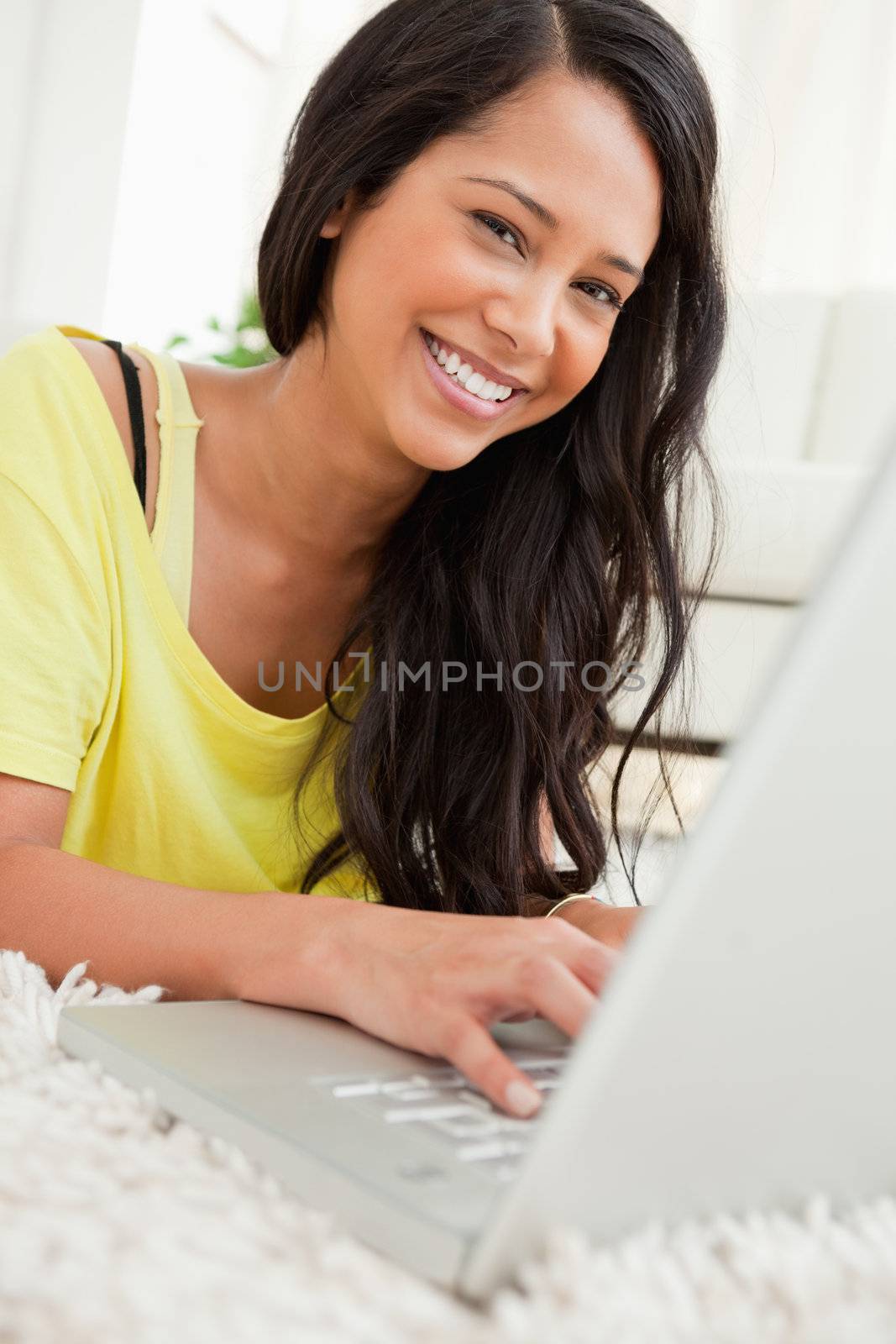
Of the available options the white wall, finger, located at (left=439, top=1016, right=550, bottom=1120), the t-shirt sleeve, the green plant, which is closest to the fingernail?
finger, located at (left=439, top=1016, right=550, bottom=1120)

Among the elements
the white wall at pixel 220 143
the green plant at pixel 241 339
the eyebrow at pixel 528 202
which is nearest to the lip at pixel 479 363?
the eyebrow at pixel 528 202

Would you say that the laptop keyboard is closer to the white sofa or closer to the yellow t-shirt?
the yellow t-shirt

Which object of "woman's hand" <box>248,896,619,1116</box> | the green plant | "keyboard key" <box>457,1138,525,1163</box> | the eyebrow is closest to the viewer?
"keyboard key" <box>457,1138,525,1163</box>

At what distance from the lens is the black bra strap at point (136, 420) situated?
3.63 feet

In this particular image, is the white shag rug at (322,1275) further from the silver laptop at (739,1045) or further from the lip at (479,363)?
the lip at (479,363)

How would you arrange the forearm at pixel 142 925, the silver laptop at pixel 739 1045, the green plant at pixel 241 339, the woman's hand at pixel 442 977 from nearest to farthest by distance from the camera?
1. the silver laptop at pixel 739 1045
2. the woman's hand at pixel 442 977
3. the forearm at pixel 142 925
4. the green plant at pixel 241 339

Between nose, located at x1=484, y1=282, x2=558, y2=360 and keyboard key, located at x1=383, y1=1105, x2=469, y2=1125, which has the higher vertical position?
nose, located at x1=484, y1=282, x2=558, y2=360

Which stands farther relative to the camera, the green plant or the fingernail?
the green plant

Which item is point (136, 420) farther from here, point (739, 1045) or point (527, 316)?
point (739, 1045)

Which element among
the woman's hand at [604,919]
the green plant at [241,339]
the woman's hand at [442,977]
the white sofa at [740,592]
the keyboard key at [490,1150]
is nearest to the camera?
the keyboard key at [490,1150]

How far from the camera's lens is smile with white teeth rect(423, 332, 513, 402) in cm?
111

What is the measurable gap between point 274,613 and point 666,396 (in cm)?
42

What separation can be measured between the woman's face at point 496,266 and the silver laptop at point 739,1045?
2.46 feet

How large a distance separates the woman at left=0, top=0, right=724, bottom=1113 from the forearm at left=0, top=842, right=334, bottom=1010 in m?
0.05
